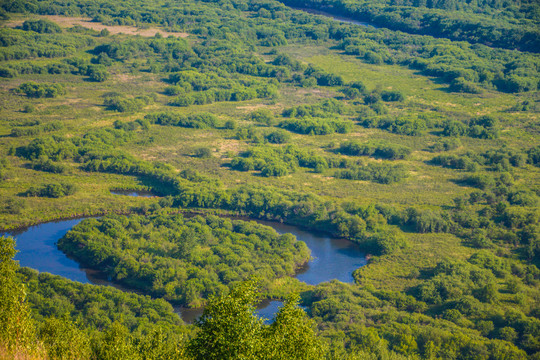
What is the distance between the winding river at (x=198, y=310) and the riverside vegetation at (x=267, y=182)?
119cm

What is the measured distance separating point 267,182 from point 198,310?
94.0 ft

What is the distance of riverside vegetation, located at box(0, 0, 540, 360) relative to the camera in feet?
147

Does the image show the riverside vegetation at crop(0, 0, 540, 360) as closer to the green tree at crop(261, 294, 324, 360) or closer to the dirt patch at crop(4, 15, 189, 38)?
the green tree at crop(261, 294, 324, 360)

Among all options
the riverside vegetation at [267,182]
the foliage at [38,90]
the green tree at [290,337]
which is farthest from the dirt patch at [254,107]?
the green tree at [290,337]

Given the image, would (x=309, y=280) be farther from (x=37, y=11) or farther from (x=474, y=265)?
(x=37, y=11)

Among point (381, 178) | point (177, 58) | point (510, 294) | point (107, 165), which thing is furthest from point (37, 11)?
point (510, 294)

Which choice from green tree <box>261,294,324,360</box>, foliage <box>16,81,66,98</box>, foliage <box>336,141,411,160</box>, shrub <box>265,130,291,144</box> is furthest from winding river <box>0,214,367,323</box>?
foliage <box>16,81,66,98</box>

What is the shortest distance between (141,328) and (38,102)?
2741 inches

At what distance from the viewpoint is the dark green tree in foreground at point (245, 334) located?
2416 cm

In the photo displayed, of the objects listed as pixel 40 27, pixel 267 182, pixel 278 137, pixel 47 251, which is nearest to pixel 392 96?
pixel 278 137

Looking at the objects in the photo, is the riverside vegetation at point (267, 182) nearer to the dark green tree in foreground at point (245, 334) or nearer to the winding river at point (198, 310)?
the dark green tree in foreground at point (245, 334)

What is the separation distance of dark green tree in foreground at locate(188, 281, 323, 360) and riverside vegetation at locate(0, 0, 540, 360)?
10 cm

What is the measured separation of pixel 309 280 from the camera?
59.5 metres

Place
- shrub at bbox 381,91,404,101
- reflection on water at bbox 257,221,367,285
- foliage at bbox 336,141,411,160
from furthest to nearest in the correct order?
shrub at bbox 381,91,404,101
foliage at bbox 336,141,411,160
reflection on water at bbox 257,221,367,285
